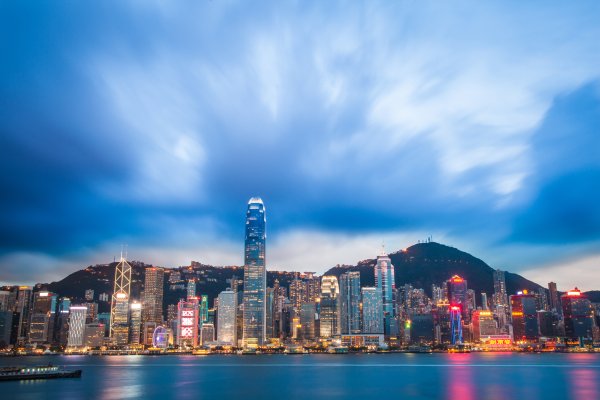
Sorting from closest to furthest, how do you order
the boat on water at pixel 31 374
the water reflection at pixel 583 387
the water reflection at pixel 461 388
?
the water reflection at pixel 461 388 < the water reflection at pixel 583 387 < the boat on water at pixel 31 374

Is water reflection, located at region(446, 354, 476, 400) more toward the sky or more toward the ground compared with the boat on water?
more toward the ground

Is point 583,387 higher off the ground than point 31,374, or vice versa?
point 31,374

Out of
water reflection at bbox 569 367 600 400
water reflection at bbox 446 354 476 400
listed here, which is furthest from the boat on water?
water reflection at bbox 569 367 600 400

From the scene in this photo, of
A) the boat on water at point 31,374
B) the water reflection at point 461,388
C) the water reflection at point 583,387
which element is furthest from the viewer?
the boat on water at point 31,374

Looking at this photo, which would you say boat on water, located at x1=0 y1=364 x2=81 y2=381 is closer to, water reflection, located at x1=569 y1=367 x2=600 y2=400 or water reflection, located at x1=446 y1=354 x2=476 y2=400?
water reflection, located at x1=446 y1=354 x2=476 y2=400

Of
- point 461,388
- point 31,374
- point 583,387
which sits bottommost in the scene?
point 583,387

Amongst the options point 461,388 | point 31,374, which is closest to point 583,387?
point 461,388

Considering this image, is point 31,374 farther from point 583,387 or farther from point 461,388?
point 583,387

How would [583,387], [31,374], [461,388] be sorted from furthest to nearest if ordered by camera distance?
[31,374], [583,387], [461,388]

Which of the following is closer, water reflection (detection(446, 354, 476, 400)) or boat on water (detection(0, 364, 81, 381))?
water reflection (detection(446, 354, 476, 400))

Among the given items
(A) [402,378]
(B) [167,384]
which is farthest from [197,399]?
(A) [402,378]

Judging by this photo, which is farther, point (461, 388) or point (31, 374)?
point (31, 374)

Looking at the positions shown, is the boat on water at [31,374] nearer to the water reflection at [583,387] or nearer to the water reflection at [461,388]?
the water reflection at [461,388]

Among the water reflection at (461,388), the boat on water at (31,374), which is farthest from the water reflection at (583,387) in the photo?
the boat on water at (31,374)
